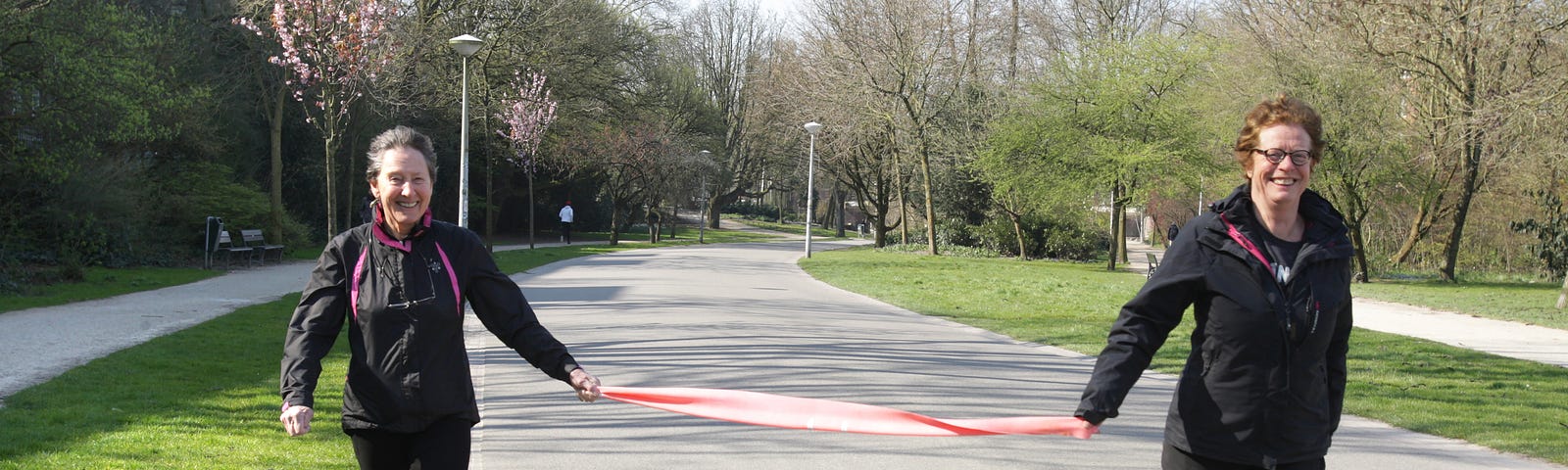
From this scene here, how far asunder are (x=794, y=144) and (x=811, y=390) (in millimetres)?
50994

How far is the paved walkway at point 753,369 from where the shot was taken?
7.09 metres

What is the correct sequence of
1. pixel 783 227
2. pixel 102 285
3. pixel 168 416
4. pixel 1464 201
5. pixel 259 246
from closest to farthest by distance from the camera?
1. pixel 168 416
2. pixel 102 285
3. pixel 259 246
4. pixel 1464 201
5. pixel 783 227

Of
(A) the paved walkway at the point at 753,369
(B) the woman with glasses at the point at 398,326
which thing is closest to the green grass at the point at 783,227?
(A) the paved walkway at the point at 753,369

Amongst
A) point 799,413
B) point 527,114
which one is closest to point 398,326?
point 799,413

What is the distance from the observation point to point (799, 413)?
14.5ft

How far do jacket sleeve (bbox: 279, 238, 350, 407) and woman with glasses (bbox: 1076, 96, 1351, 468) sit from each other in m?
2.28

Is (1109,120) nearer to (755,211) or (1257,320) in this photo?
(1257,320)

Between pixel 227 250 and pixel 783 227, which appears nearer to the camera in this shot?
pixel 227 250

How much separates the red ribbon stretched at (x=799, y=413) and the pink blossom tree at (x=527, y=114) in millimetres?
31987

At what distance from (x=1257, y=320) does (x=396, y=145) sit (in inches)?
103

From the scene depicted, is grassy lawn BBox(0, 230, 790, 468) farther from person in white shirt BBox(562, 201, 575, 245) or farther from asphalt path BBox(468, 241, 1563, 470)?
person in white shirt BBox(562, 201, 575, 245)

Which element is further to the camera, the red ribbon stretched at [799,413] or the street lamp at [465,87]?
the street lamp at [465,87]

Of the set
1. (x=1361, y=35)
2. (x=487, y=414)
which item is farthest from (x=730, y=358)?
(x=1361, y=35)

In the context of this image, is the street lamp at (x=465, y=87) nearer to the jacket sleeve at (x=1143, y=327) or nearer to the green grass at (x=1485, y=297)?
the jacket sleeve at (x=1143, y=327)
